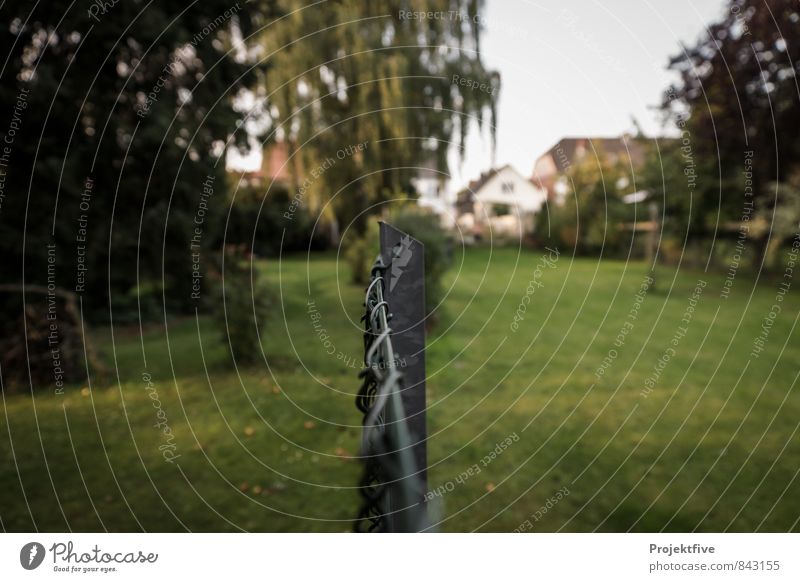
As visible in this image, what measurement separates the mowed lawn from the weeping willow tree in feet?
9.52

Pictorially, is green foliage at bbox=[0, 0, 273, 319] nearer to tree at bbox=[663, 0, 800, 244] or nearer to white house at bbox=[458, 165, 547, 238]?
white house at bbox=[458, 165, 547, 238]

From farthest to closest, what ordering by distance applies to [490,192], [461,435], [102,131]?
[490,192]
[102,131]
[461,435]

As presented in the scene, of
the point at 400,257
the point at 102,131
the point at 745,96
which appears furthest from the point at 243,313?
the point at 745,96

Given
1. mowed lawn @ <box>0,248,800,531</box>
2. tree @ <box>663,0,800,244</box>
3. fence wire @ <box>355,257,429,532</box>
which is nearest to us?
fence wire @ <box>355,257,429,532</box>

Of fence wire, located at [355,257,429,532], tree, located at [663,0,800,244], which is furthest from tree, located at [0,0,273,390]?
tree, located at [663,0,800,244]

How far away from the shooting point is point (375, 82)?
7727mm
